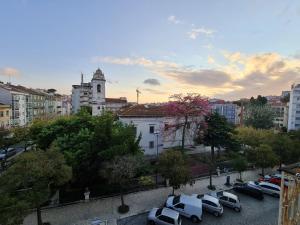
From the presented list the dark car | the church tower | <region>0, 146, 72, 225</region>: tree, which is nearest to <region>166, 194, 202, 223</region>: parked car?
the dark car

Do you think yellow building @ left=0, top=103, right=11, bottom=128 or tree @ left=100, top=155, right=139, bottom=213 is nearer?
tree @ left=100, top=155, right=139, bottom=213

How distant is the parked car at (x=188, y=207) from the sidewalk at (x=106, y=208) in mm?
1671

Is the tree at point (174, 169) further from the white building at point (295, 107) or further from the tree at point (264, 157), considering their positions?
the white building at point (295, 107)

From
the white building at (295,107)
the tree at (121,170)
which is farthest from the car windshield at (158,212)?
the white building at (295,107)

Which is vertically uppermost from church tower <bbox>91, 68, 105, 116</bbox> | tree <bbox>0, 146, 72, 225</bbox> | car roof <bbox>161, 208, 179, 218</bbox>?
church tower <bbox>91, 68, 105, 116</bbox>

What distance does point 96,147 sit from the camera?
53.8 feet

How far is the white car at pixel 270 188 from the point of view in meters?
18.3

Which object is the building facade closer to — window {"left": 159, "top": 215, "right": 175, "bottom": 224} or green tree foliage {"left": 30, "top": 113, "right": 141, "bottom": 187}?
green tree foliage {"left": 30, "top": 113, "right": 141, "bottom": 187}

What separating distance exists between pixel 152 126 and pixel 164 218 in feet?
57.5

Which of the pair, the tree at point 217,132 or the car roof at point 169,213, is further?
the tree at point 217,132

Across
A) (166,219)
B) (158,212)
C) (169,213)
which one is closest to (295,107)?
(169,213)

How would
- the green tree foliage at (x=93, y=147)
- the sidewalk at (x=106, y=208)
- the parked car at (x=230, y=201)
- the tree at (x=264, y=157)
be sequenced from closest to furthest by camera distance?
1. the sidewalk at (x=106, y=208)
2. the green tree foliage at (x=93, y=147)
3. the parked car at (x=230, y=201)
4. the tree at (x=264, y=157)

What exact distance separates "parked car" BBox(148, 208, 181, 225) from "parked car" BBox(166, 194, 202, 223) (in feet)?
3.98

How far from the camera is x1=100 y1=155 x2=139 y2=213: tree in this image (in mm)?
14273
